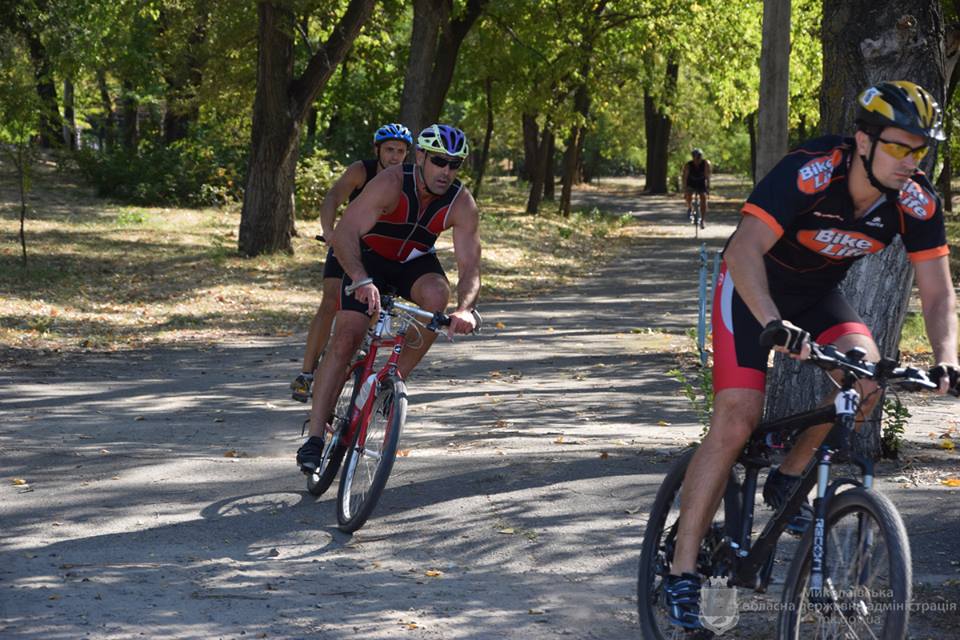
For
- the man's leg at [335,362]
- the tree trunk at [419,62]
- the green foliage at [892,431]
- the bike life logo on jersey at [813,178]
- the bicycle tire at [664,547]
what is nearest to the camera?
the bike life logo on jersey at [813,178]

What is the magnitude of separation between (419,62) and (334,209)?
41.6ft

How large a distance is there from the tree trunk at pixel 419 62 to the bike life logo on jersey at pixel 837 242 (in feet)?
52.7

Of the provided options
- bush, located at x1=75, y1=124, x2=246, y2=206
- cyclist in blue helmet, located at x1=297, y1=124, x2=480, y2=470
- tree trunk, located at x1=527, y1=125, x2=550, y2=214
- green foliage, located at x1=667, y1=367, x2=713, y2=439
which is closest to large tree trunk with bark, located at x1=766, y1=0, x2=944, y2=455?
green foliage, located at x1=667, y1=367, x2=713, y2=439

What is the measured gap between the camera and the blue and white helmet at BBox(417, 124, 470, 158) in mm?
6379

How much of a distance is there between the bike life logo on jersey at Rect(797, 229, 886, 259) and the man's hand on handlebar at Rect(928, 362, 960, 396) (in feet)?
1.84

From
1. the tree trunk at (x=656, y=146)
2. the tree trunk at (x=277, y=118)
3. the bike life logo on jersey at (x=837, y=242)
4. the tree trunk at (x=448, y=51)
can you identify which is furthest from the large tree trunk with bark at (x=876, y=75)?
the tree trunk at (x=656, y=146)

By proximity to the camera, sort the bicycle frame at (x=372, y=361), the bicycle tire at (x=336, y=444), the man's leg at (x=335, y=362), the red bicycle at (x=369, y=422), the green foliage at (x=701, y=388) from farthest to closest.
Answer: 1. the green foliage at (x=701, y=388)
2. the man's leg at (x=335, y=362)
3. the bicycle tire at (x=336, y=444)
4. the bicycle frame at (x=372, y=361)
5. the red bicycle at (x=369, y=422)

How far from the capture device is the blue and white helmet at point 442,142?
6379mm

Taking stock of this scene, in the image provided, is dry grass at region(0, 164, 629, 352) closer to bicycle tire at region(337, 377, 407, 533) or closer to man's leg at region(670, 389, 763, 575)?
bicycle tire at region(337, 377, 407, 533)

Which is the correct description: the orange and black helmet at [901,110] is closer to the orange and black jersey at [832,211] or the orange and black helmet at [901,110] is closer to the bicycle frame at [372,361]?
the orange and black jersey at [832,211]

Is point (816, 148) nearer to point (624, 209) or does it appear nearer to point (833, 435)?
point (833, 435)

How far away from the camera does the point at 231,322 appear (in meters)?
16.1

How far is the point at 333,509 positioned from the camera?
22.3ft

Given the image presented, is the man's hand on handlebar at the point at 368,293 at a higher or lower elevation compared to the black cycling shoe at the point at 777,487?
higher
